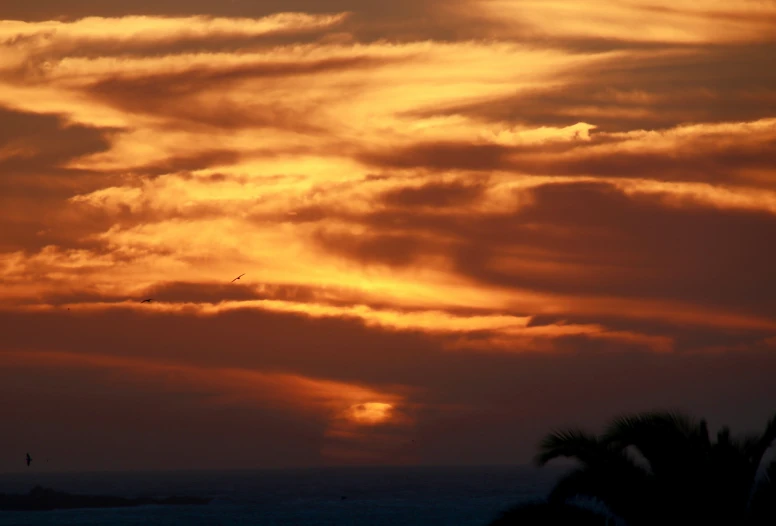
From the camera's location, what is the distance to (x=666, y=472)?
893 inches

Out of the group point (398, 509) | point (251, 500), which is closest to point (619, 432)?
point (398, 509)

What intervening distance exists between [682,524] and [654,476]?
44.9 inches

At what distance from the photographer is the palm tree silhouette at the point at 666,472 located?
72.8 feet

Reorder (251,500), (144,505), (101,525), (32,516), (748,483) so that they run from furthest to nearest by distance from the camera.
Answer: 1. (251,500)
2. (144,505)
3. (32,516)
4. (101,525)
5. (748,483)

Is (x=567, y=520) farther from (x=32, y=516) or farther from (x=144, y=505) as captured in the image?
(x=144, y=505)

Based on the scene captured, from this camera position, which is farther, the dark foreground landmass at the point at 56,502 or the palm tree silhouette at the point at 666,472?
the dark foreground landmass at the point at 56,502

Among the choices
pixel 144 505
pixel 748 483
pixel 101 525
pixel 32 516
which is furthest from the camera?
pixel 144 505

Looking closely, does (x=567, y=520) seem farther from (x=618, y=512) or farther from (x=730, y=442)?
(x=730, y=442)

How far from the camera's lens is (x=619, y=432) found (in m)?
22.6

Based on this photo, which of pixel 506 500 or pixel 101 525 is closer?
pixel 101 525

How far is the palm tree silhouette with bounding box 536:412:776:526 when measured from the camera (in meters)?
22.2

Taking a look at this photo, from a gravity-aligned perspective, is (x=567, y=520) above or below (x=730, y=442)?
below

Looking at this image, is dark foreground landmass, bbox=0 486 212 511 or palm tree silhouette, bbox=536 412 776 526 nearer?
palm tree silhouette, bbox=536 412 776 526

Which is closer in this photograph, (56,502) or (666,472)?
(666,472)
